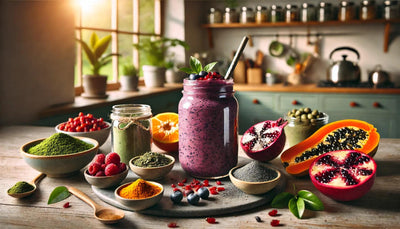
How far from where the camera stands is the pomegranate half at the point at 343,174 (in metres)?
0.94

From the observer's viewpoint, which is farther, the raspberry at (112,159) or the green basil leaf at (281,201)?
the raspberry at (112,159)

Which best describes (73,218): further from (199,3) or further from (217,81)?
(199,3)

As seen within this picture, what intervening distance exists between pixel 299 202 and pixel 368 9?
12.4 ft

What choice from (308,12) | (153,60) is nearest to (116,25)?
(153,60)

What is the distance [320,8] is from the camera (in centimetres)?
418

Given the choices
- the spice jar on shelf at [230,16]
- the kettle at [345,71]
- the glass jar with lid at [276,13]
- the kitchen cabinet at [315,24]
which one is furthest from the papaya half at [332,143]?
the spice jar on shelf at [230,16]

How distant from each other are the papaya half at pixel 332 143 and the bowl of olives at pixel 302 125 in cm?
10

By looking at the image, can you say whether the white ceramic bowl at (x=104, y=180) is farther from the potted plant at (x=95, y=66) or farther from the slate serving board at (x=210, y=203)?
the potted plant at (x=95, y=66)

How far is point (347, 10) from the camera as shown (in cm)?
409

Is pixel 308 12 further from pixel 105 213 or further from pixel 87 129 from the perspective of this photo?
pixel 105 213

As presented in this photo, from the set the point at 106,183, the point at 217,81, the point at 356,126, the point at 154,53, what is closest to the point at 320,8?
the point at 154,53

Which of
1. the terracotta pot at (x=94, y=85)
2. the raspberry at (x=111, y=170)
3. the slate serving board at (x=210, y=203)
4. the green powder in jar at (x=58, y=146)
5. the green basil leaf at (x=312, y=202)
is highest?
the terracotta pot at (x=94, y=85)

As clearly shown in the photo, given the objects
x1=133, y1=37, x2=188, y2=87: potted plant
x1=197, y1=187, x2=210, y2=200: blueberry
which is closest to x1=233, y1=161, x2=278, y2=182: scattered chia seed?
x1=197, y1=187, x2=210, y2=200: blueberry

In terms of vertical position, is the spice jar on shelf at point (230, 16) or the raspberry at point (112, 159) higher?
the spice jar on shelf at point (230, 16)
